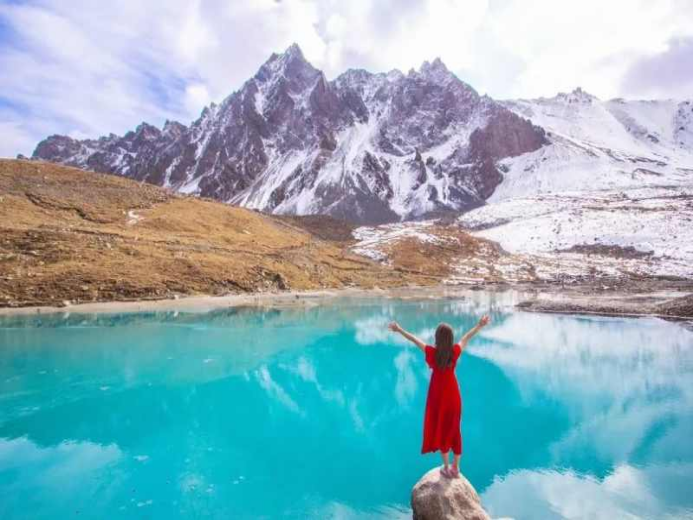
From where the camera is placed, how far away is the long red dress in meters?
7.93

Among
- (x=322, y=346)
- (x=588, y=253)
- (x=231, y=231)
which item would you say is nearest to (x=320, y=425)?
(x=322, y=346)

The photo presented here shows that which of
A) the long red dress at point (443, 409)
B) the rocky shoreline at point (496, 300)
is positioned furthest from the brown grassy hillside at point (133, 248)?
the long red dress at point (443, 409)

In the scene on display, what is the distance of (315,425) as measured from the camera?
1413 cm

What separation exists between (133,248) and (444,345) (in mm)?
44628

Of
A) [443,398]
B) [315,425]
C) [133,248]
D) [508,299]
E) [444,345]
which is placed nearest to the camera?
[444,345]

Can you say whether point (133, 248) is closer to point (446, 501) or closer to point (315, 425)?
point (315, 425)

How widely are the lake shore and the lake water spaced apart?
891 centimetres

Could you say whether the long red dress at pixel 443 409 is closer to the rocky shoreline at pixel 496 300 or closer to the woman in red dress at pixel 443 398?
the woman in red dress at pixel 443 398

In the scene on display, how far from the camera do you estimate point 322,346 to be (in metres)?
26.7

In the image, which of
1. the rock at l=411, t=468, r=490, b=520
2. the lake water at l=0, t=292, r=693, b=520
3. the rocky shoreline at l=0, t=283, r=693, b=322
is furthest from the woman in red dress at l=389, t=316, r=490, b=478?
the rocky shoreline at l=0, t=283, r=693, b=322

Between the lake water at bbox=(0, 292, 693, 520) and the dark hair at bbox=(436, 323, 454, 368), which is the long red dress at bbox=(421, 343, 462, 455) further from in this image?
the lake water at bbox=(0, 292, 693, 520)

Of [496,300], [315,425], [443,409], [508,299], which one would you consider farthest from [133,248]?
[443,409]

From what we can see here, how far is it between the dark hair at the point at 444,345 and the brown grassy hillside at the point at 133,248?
117 feet

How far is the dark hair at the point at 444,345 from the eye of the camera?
7.65 metres
